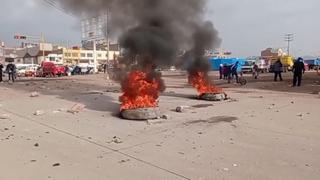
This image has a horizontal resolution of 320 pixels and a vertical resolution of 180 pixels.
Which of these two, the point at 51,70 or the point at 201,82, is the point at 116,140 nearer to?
the point at 201,82

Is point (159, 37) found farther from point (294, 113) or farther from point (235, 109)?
point (294, 113)

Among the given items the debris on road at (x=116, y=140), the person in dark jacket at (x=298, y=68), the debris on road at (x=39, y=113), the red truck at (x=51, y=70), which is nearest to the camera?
the debris on road at (x=116, y=140)

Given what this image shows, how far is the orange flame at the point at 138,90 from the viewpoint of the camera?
37.5 feet

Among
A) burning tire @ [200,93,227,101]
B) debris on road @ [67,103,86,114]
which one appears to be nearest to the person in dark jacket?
burning tire @ [200,93,227,101]

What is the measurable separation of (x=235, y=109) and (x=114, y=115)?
3886mm

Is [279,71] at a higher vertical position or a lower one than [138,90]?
higher

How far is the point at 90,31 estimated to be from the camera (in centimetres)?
1199

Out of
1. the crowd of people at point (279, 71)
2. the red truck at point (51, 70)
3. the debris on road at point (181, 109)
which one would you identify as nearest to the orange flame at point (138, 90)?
the debris on road at point (181, 109)

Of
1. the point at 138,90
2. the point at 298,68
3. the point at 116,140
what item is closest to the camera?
the point at 116,140

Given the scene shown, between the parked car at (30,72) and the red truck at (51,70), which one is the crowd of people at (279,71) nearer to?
the red truck at (51,70)

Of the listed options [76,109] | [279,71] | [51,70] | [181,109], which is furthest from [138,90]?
[51,70]

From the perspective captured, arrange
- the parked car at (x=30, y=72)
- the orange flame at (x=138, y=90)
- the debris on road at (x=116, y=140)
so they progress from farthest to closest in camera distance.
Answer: the parked car at (x=30, y=72)
the orange flame at (x=138, y=90)
the debris on road at (x=116, y=140)

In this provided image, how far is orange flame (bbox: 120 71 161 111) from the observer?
11.4 metres

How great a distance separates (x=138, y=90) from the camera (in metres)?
11.5
